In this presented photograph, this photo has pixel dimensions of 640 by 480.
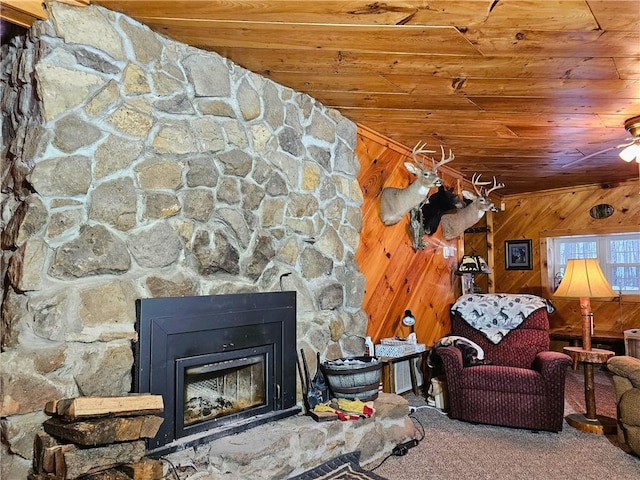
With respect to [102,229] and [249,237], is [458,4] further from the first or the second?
[102,229]

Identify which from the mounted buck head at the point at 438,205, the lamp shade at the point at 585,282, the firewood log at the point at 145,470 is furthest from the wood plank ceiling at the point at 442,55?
the firewood log at the point at 145,470

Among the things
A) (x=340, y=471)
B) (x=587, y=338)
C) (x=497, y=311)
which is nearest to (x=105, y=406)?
(x=340, y=471)

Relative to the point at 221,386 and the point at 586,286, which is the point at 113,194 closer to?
the point at 221,386

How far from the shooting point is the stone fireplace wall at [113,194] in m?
1.91

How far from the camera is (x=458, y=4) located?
2.01 m

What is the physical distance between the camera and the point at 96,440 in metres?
1.83

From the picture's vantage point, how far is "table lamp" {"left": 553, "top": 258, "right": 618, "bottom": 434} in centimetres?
367

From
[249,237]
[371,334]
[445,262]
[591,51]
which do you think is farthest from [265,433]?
[445,262]

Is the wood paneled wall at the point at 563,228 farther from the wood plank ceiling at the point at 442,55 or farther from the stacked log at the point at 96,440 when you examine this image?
the stacked log at the point at 96,440

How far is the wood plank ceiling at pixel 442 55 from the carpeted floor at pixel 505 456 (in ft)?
7.74

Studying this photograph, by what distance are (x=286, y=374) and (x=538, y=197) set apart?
503cm

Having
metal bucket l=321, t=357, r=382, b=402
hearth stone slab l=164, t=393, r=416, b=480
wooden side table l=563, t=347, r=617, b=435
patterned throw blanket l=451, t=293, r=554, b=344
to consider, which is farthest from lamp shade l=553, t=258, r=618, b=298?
metal bucket l=321, t=357, r=382, b=402

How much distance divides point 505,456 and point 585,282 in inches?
65.7

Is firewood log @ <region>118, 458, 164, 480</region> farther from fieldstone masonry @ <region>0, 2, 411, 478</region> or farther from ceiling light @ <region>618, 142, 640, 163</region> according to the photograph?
ceiling light @ <region>618, 142, 640, 163</region>
